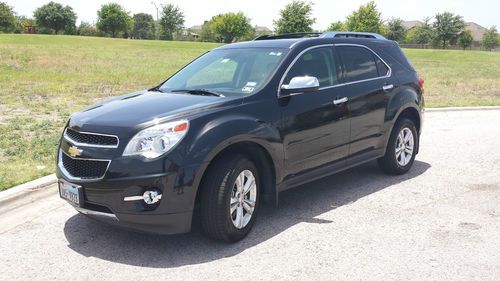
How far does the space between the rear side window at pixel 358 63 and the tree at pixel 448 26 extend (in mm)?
99010

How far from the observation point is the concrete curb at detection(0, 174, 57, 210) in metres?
5.32

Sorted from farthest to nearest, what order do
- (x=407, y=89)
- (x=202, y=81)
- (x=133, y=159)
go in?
1. (x=407, y=89)
2. (x=202, y=81)
3. (x=133, y=159)

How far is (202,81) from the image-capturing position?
548 centimetres

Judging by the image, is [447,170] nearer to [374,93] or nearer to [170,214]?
[374,93]

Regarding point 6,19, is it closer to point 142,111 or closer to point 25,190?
point 25,190

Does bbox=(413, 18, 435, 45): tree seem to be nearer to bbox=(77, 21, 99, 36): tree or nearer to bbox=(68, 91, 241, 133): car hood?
bbox=(77, 21, 99, 36): tree

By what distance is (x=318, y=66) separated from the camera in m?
5.44

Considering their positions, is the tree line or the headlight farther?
the tree line

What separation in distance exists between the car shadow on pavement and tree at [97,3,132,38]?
9882 cm

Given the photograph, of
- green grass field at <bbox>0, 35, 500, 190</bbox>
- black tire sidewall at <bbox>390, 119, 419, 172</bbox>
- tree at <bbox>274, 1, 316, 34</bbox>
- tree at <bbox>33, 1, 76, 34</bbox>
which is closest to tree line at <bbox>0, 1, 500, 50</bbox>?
tree at <bbox>33, 1, 76, 34</bbox>

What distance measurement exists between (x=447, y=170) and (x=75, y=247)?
4.94 metres

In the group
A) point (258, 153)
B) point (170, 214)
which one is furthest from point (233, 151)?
point (170, 214)

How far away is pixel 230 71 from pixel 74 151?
194cm

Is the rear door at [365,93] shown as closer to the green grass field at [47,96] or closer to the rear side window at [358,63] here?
the rear side window at [358,63]
